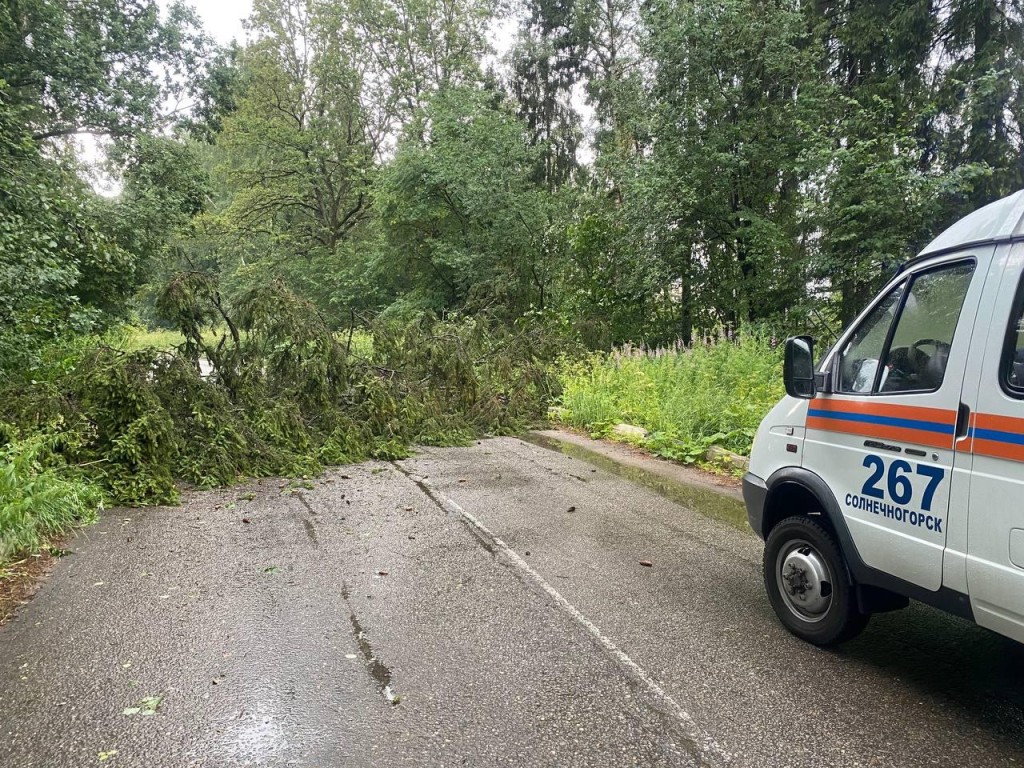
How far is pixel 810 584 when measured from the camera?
349 cm

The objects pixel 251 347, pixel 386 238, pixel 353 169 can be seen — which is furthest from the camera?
pixel 353 169

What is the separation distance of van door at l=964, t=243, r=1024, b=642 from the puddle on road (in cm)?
328

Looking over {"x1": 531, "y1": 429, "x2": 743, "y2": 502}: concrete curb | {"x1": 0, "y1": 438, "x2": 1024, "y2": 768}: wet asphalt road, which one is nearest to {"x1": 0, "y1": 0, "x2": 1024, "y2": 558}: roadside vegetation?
{"x1": 531, "y1": 429, "x2": 743, "y2": 502}: concrete curb

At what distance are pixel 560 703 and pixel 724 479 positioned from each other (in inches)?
200

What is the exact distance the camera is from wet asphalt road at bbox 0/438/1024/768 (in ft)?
8.82

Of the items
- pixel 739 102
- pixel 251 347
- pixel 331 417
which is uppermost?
pixel 739 102

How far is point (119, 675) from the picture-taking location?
3.28m

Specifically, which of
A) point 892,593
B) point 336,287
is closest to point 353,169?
point 336,287

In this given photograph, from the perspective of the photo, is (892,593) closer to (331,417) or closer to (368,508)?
(368,508)

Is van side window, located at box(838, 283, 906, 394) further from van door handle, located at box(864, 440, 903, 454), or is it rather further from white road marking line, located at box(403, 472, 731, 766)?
white road marking line, located at box(403, 472, 731, 766)

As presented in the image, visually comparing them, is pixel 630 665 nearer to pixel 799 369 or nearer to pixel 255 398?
pixel 799 369

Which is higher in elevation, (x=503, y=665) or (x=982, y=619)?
(x=982, y=619)

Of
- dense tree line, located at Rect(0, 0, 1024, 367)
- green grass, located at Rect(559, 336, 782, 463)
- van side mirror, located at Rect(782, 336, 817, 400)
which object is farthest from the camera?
dense tree line, located at Rect(0, 0, 1024, 367)

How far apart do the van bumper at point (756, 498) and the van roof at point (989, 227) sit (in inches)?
63.5
